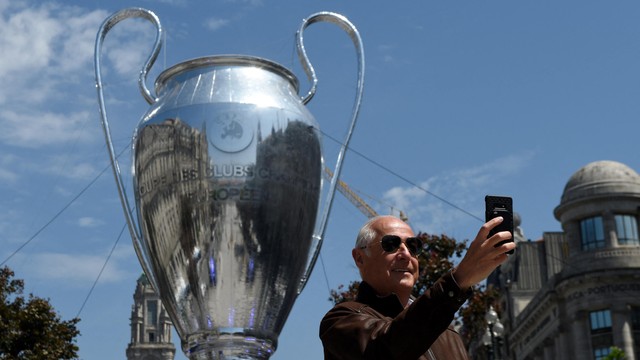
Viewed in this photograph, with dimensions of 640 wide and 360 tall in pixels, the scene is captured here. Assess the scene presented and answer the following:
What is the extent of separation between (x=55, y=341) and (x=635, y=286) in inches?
1450

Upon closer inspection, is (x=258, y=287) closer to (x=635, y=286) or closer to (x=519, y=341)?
(x=635, y=286)

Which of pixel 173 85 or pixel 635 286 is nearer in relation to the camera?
pixel 173 85

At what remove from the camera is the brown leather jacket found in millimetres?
3635

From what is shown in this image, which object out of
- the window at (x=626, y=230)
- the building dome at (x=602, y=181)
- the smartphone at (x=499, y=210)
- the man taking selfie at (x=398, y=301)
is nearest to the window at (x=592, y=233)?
the window at (x=626, y=230)

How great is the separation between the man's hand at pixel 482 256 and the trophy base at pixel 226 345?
3149 mm

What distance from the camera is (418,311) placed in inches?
143

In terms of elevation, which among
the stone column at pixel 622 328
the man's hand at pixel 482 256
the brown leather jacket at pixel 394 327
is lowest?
the brown leather jacket at pixel 394 327

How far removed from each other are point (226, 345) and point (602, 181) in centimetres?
5487

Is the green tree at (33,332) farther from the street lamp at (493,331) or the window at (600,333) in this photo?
the window at (600,333)

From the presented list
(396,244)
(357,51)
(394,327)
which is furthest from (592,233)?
(394,327)

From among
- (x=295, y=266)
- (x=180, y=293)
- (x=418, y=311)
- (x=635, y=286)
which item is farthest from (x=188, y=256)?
(x=635, y=286)

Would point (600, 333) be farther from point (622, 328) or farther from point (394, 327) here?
point (394, 327)

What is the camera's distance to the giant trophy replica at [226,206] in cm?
642

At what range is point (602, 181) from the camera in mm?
58750
